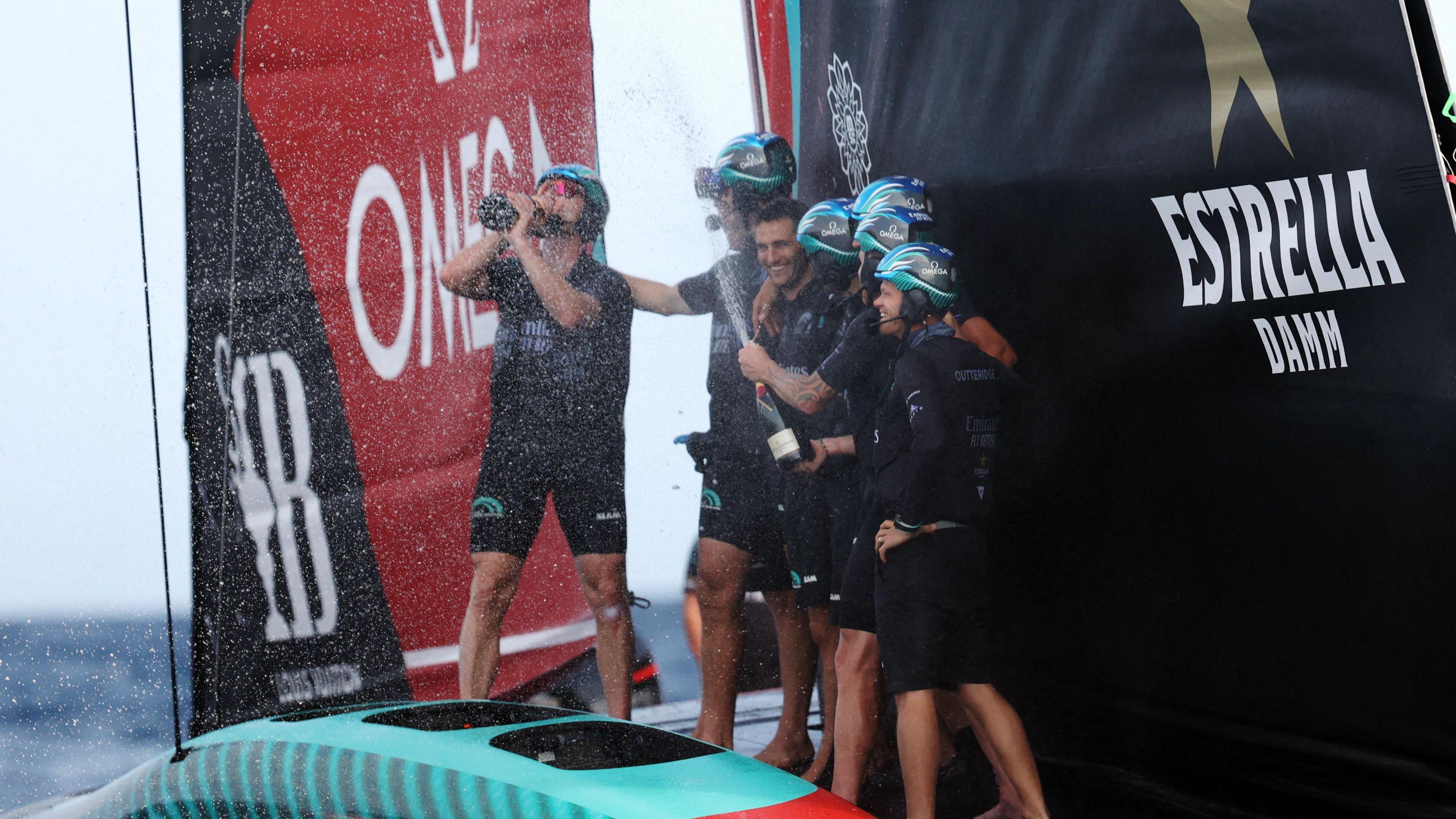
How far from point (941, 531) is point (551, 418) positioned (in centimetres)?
160

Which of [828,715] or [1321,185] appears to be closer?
[1321,185]

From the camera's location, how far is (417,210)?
15.4 feet

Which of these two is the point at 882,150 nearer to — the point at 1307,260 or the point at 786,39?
the point at 786,39

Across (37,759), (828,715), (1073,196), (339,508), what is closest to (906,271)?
(1073,196)

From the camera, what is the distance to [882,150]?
443cm

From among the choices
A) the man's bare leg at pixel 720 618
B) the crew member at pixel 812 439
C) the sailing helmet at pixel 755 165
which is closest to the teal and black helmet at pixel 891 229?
A: the crew member at pixel 812 439

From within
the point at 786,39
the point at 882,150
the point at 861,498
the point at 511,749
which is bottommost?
the point at 511,749

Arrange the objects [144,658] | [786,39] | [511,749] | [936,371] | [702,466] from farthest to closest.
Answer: [144,658] < [786,39] < [702,466] < [936,371] < [511,749]

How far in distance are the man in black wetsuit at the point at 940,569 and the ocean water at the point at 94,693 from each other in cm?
148

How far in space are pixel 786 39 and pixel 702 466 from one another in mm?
2076

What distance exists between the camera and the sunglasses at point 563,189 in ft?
14.4

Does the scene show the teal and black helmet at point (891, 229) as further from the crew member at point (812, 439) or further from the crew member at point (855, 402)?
the crew member at point (812, 439)

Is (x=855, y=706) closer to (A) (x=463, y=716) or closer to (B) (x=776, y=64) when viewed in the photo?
(A) (x=463, y=716)

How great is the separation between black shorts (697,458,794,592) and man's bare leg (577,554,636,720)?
1.20 ft
